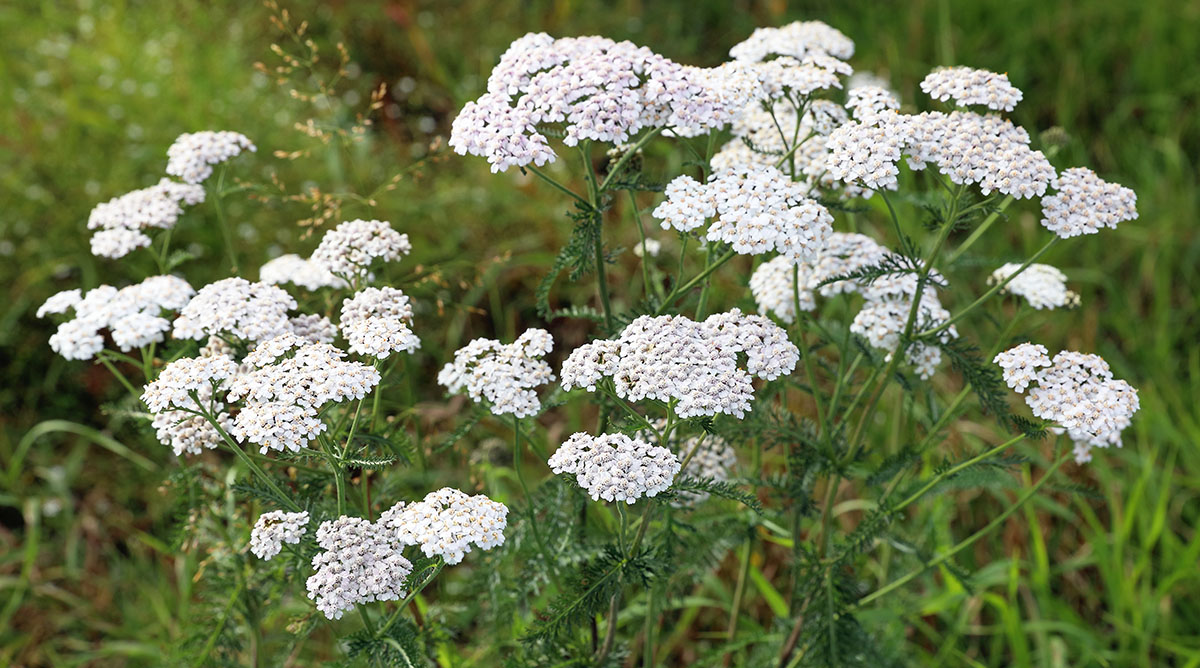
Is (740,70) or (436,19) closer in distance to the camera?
(740,70)

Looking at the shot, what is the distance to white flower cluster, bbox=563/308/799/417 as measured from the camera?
224cm

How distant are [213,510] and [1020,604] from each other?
3.17 metres

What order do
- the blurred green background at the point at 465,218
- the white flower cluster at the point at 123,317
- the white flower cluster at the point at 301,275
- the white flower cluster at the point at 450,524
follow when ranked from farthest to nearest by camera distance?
the blurred green background at the point at 465,218, the white flower cluster at the point at 301,275, the white flower cluster at the point at 123,317, the white flower cluster at the point at 450,524

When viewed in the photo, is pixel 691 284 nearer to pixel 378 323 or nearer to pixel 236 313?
pixel 378 323

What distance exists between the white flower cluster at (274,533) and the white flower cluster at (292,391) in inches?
6.4

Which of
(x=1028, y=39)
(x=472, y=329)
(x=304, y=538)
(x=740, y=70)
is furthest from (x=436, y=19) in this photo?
(x=304, y=538)

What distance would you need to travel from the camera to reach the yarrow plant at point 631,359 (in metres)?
2.28

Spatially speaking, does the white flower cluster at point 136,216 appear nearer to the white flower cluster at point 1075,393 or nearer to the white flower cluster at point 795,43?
the white flower cluster at point 795,43

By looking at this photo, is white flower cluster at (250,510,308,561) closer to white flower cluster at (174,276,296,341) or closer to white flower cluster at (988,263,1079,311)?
white flower cluster at (174,276,296,341)

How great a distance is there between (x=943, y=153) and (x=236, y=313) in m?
1.66

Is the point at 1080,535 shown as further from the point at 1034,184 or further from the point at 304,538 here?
the point at 304,538

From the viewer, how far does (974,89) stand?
2594 millimetres

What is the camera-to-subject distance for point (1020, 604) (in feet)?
14.5

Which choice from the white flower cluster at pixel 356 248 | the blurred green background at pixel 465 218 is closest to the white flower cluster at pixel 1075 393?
the blurred green background at pixel 465 218
